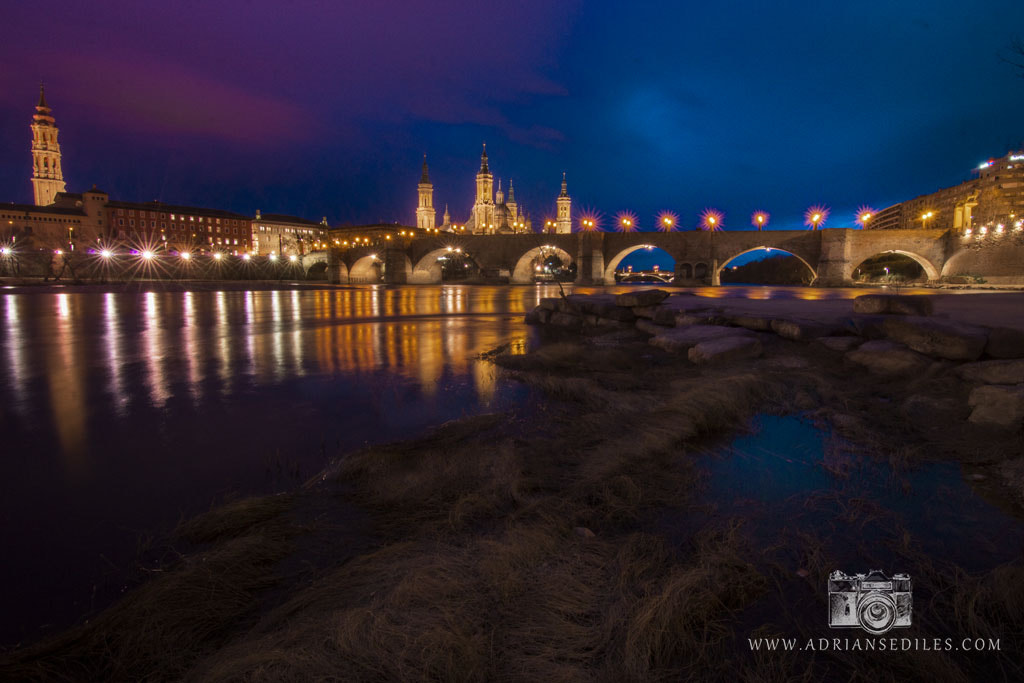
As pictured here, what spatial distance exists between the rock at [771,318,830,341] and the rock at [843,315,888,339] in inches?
15.0

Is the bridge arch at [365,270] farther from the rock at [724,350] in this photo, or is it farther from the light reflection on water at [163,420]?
the rock at [724,350]

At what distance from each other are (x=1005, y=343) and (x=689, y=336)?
4.16m

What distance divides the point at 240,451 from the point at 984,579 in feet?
16.9

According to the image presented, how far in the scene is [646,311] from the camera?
41.1ft

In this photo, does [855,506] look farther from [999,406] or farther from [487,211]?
[487,211]

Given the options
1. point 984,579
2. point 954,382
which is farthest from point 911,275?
point 984,579

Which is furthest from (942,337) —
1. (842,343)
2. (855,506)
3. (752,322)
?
(855,506)

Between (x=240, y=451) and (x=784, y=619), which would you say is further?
(x=240, y=451)

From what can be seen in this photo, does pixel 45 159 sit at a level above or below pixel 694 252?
above

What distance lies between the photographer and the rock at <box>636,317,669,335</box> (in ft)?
35.2

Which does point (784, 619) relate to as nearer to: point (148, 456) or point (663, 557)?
point (663, 557)

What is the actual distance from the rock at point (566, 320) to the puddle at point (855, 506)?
1014 cm

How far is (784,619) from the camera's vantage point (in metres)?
2.01

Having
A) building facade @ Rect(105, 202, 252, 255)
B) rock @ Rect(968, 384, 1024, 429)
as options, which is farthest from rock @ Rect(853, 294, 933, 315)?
building facade @ Rect(105, 202, 252, 255)
